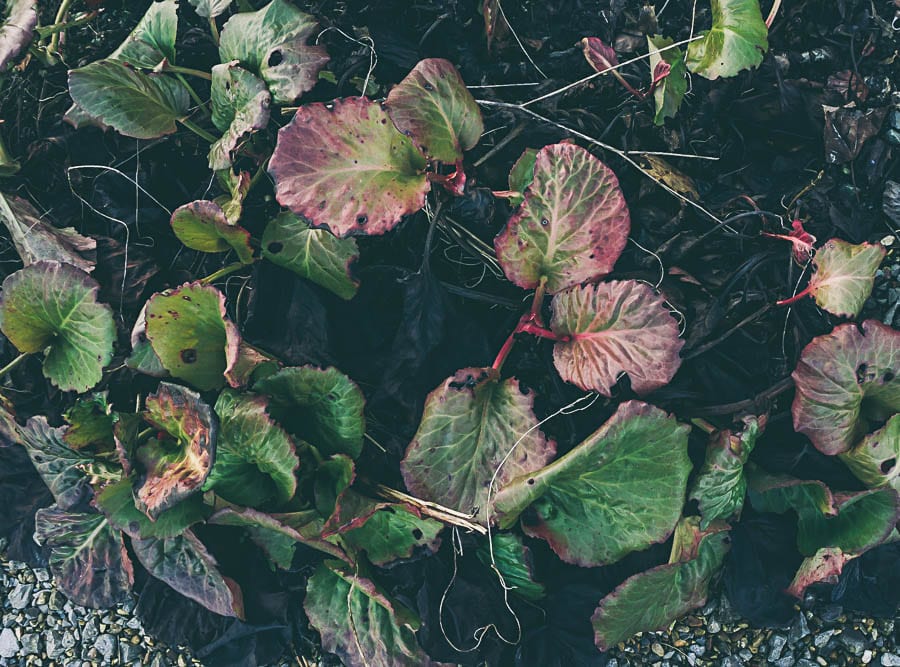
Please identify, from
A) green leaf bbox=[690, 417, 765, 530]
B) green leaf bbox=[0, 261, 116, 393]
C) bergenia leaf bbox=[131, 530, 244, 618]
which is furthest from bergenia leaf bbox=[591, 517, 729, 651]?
green leaf bbox=[0, 261, 116, 393]

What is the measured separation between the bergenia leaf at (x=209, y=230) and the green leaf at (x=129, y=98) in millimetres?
161

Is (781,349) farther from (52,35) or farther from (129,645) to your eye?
(52,35)

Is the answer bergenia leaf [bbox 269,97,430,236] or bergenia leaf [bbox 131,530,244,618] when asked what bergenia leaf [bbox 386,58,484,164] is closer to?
bergenia leaf [bbox 269,97,430,236]

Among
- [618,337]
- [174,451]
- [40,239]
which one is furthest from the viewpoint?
[40,239]

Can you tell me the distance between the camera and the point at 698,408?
47.0 inches

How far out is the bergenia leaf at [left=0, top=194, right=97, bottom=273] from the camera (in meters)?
1.26

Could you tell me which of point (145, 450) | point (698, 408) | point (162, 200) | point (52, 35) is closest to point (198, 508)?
point (145, 450)

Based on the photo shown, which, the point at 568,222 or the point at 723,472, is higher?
the point at 568,222

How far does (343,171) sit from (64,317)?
480 millimetres

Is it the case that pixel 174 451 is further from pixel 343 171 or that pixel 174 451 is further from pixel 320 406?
pixel 343 171

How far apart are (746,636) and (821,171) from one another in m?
0.72

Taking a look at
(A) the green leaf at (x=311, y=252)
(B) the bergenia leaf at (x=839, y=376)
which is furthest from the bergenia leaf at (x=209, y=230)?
(B) the bergenia leaf at (x=839, y=376)

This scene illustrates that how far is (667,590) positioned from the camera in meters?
1.10

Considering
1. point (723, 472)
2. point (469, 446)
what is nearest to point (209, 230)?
point (469, 446)
